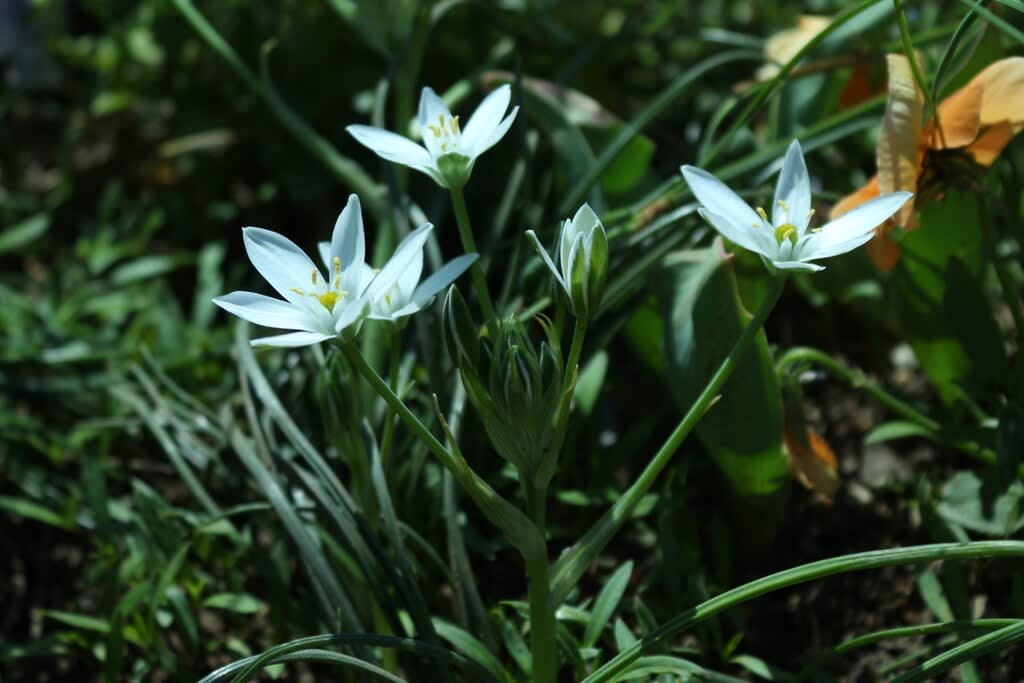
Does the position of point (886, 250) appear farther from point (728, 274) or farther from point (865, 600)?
point (865, 600)

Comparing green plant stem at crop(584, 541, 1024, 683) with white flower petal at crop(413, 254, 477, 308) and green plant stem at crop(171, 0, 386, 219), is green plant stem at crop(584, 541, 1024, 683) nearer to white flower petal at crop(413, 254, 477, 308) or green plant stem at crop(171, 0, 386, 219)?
white flower petal at crop(413, 254, 477, 308)

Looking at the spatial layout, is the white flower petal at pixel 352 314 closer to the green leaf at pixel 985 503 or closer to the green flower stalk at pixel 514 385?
the green flower stalk at pixel 514 385

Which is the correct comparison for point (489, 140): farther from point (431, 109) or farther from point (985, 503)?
point (985, 503)

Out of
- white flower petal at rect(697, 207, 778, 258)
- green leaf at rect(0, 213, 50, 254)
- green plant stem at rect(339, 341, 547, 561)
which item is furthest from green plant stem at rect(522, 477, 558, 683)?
green leaf at rect(0, 213, 50, 254)

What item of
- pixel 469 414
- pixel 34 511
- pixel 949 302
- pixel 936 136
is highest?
pixel 936 136

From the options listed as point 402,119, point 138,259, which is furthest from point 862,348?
point 138,259

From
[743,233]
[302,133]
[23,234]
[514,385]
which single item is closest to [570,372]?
[514,385]
